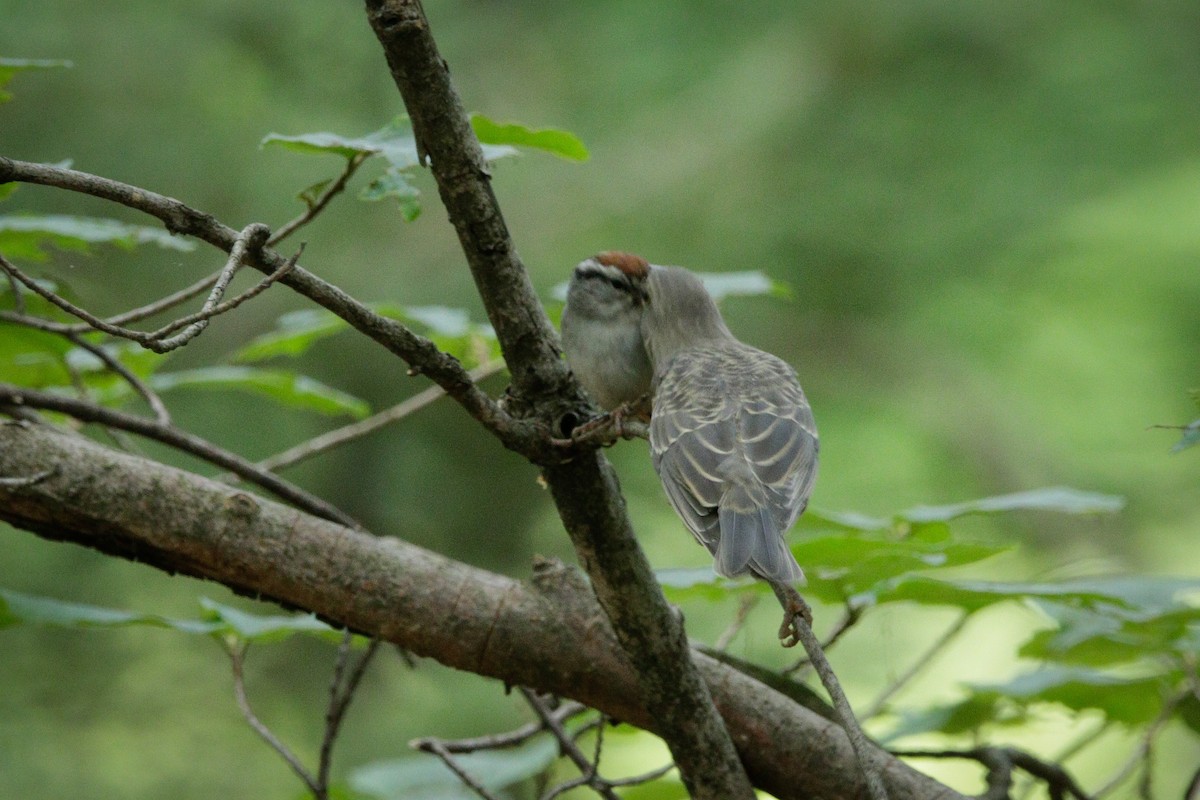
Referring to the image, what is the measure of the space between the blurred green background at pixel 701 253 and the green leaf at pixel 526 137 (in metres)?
2.56

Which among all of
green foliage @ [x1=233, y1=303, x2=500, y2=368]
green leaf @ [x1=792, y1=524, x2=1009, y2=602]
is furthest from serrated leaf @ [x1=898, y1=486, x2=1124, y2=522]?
green foliage @ [x1=233, y1=303, x2=500, y2=368]

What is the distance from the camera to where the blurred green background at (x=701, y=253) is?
480 centimetres

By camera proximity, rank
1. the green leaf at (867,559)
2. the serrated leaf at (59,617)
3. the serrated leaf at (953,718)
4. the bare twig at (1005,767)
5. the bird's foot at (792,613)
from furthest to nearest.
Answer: the serrated leaf at (953,718), the bare twig at (1005,767), the serrated leaf at (59,617), the green leaf at (867,559), the bird's foot at (792,613)

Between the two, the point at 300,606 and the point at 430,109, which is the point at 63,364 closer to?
the point at 300,606

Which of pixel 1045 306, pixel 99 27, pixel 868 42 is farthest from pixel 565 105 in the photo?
pixel 1045 306

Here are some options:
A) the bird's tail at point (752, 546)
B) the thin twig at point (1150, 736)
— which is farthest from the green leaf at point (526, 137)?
the thin twig at point (1150, 736)

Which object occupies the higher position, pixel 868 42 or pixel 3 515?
pixel 868 42

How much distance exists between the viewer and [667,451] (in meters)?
2.21

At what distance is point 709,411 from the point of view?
7.68 ft

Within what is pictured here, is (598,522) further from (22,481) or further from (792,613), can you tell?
(22,481)

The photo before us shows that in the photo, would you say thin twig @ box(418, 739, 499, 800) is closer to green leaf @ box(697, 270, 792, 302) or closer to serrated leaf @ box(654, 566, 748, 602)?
serrated leaf @ box(654, 566, 748, 602)

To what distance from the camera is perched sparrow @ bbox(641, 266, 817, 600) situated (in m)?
1.89

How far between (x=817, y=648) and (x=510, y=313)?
70cm

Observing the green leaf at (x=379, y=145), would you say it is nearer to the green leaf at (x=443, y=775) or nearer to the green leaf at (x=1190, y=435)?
the green leaf at (x=1190, y=435)
